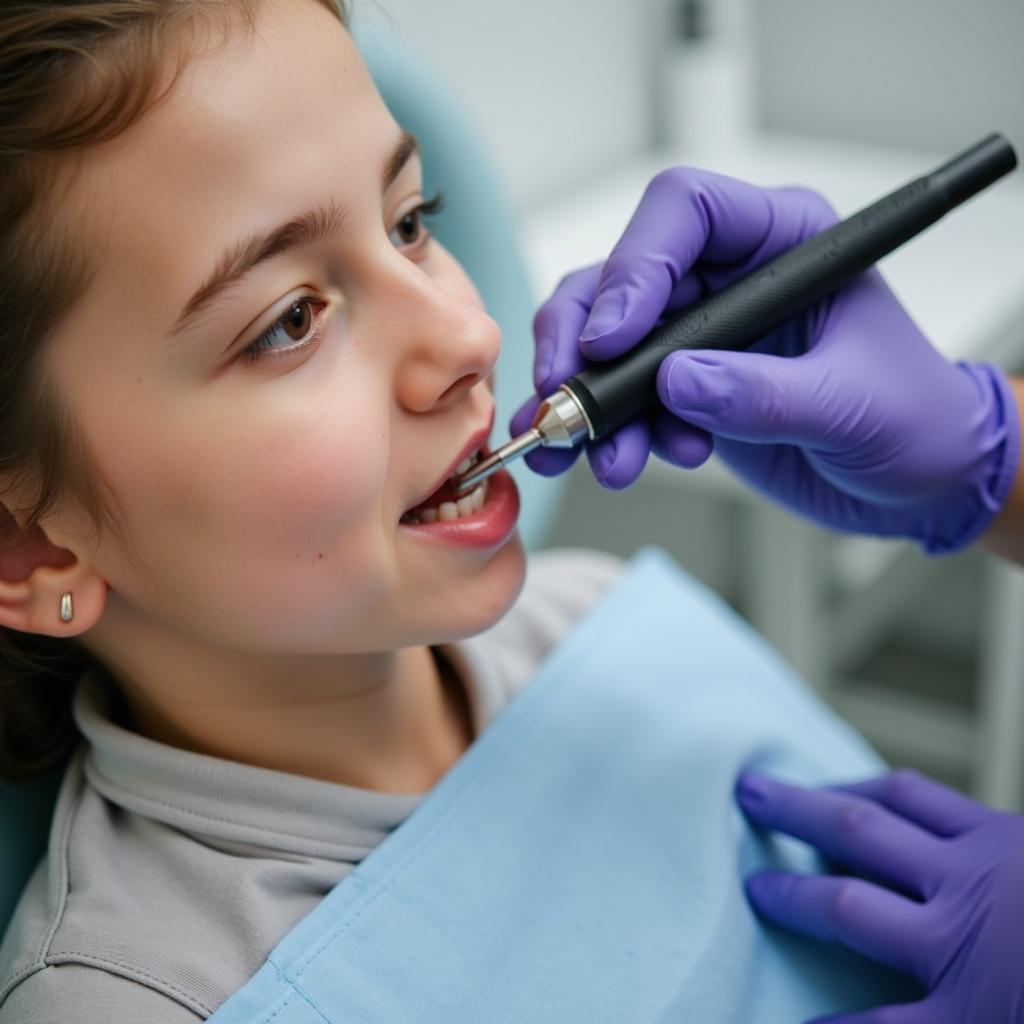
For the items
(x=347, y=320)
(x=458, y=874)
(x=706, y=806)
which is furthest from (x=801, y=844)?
(x=347, y=320)

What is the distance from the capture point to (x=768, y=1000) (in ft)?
2.72

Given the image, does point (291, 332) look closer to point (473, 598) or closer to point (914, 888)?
point (473, 598)

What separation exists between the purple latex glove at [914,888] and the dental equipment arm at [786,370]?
217mm

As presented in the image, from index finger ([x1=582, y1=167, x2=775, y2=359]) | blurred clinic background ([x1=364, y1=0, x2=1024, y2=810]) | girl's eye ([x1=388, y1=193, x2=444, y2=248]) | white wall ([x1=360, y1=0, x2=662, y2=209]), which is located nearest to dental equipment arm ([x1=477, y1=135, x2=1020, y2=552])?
index finger ([x1=582, y1=167, x2=775, y2=359])

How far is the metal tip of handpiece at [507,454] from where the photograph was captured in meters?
0.72

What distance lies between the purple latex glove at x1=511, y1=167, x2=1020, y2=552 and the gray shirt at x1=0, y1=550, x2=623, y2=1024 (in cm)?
28

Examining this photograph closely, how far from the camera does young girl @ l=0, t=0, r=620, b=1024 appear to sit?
642 mm

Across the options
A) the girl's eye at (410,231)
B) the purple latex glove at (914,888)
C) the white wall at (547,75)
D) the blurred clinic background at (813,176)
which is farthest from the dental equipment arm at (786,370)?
the white wall at (547,75)

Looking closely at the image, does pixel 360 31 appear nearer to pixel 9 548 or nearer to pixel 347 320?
pixel 347 320

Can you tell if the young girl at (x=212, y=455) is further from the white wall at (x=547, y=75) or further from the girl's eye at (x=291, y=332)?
the white wall at (x=547, y=75)

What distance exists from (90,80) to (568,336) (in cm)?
33

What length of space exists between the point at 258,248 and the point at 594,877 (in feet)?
1.55

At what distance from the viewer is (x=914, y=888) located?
0.84m

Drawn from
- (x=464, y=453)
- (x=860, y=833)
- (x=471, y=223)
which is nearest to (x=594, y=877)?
(x=860, y=833)
